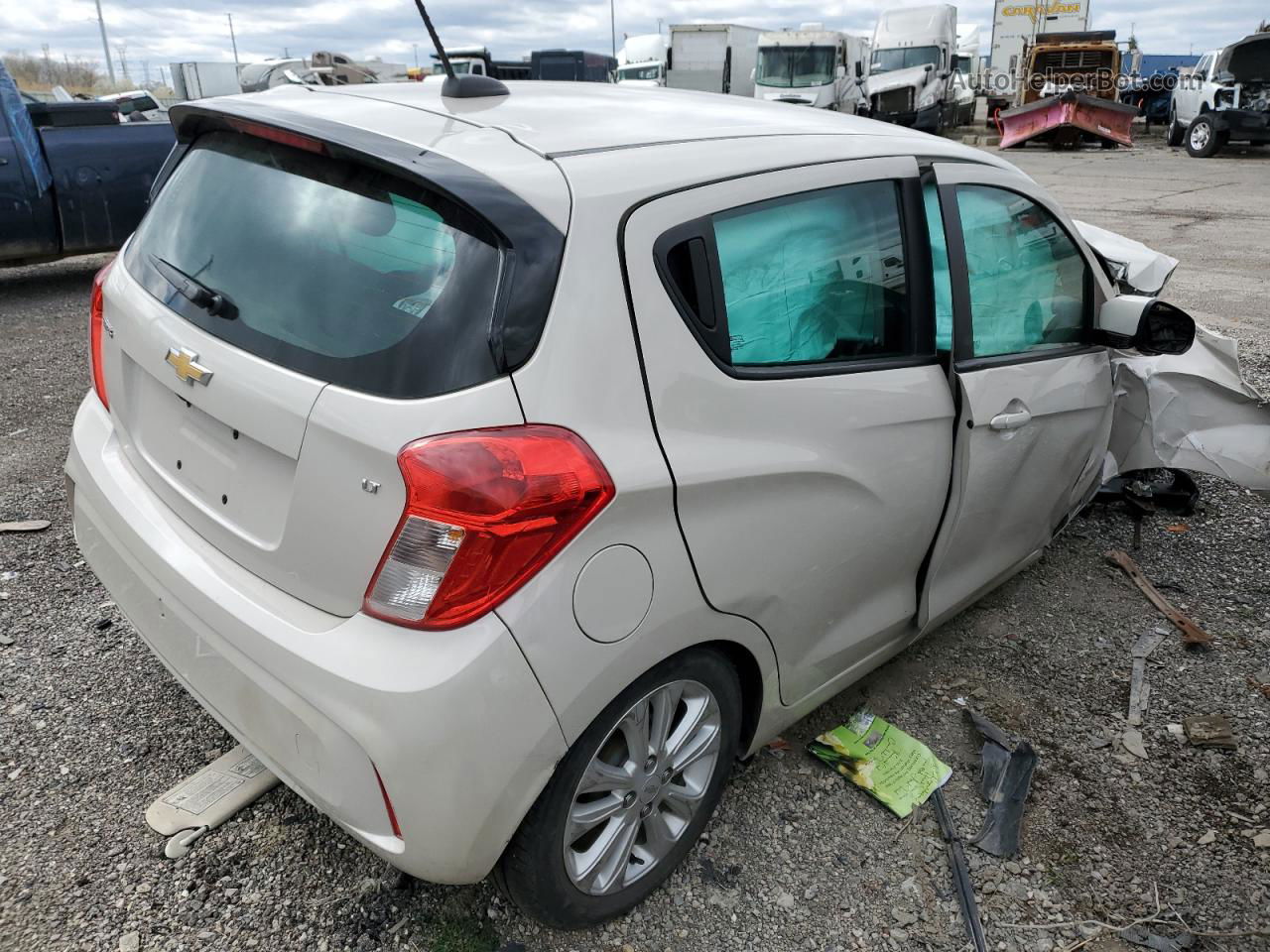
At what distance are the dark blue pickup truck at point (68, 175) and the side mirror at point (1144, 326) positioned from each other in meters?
7.45

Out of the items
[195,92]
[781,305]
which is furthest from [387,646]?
[195,92]

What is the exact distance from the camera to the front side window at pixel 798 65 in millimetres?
26719

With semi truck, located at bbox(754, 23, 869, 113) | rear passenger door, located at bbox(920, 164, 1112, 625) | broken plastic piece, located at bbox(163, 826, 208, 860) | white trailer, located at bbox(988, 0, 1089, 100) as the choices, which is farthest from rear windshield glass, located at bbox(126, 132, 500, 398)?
white trailer, located at bbox(988, 0, 1089, 100)

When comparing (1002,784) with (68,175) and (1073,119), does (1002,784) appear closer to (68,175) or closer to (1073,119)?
(68,175)

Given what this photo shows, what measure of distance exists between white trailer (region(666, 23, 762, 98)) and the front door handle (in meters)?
28.9

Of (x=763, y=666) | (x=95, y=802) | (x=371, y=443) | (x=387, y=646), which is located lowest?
(x=95, y=802)

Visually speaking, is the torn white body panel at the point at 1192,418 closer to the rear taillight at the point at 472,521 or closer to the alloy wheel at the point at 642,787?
the alloy wheel at the point at 642,787

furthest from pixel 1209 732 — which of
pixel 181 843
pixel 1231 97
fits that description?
pixel 1231 97

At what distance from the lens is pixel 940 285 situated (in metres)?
2.56

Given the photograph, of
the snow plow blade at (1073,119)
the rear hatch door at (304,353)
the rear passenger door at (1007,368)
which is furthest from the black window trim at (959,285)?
the snow plow blade at (1073,119)

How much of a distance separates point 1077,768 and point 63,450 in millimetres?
4610

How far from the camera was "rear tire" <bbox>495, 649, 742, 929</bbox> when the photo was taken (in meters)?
1.89

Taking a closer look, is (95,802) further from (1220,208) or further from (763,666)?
(1220,208)

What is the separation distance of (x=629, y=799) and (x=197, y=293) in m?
1.44
